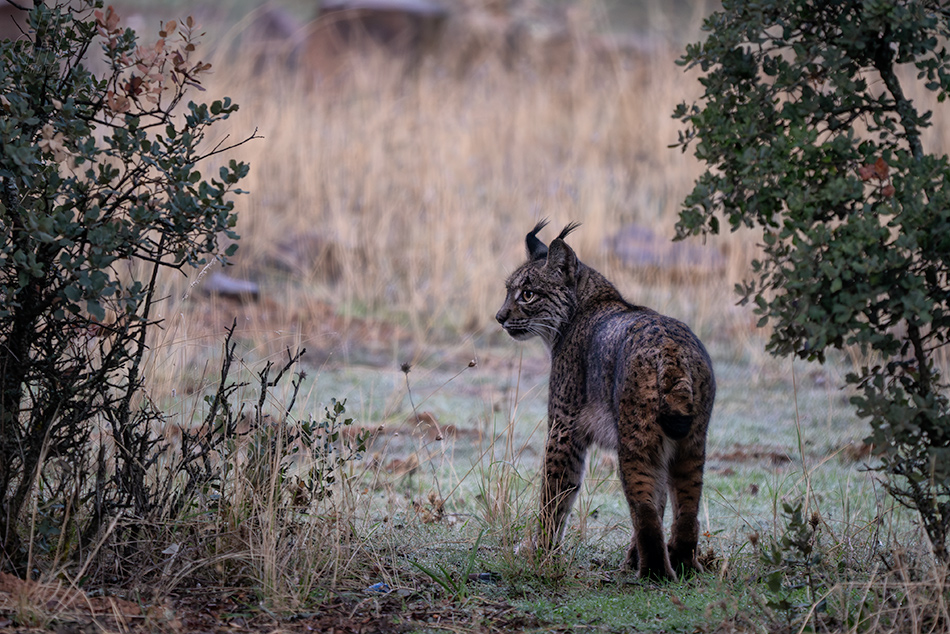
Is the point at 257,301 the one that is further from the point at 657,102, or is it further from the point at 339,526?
the point at 657,102

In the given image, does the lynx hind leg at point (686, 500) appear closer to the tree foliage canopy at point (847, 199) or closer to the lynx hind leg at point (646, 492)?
the lynx hind leg at point (646, 492)

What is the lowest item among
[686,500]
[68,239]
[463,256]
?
[686,500]

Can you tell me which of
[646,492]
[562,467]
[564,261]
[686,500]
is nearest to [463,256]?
[564,261]

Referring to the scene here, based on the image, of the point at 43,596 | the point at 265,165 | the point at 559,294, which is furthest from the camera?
the point at 265,165

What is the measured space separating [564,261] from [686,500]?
161 cm

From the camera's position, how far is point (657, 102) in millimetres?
16141

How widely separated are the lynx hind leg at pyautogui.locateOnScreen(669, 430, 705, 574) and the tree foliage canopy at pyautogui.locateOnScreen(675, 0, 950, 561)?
28.4 inches

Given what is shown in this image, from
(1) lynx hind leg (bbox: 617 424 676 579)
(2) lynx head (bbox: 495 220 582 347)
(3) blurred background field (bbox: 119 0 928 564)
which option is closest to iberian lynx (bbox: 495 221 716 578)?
(1) lynx hind leg (bbox: 617 424 676 579)

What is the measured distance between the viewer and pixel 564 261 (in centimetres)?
542

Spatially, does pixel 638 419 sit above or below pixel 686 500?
above

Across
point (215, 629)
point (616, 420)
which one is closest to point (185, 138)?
point (215, 629)

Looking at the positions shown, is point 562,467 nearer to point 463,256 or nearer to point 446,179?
point 463,256

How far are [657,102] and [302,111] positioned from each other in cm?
563

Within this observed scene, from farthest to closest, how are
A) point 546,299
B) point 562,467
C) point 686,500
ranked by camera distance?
point 546,299 → point 562,467 → point 686,500
